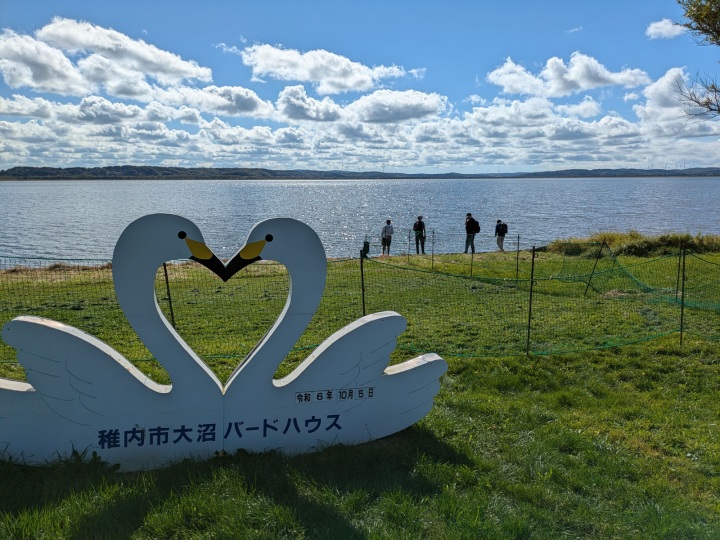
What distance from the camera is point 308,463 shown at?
17.8 ft

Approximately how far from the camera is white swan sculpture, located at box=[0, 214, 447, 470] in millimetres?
5266

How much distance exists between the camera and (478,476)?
5.20 m

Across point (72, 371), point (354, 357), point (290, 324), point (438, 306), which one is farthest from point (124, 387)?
point (438, 306)

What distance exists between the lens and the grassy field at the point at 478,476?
4.35 metres

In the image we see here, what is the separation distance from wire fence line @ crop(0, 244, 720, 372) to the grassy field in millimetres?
1170

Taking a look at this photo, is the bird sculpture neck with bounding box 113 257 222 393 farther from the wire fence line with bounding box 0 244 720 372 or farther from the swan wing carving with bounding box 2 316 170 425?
the wire fence line with bounding box 0 244 720 372

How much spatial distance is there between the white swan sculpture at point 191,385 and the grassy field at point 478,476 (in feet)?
0.81

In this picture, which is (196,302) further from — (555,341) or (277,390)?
(277,390)

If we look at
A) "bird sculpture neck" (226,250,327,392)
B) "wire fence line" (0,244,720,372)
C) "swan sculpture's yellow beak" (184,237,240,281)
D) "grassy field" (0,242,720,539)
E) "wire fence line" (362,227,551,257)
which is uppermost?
"swan sculpture's yellow beak" (184,237,240,281)

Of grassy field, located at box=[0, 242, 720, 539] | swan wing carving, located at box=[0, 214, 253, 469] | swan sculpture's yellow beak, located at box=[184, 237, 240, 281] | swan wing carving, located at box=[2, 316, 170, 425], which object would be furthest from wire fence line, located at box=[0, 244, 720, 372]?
swan sculpture's yellow beak, located at box=[184, 237, 240, 281]

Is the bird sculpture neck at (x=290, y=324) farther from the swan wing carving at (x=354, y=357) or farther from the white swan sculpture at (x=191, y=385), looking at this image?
the swan wing carving at (x=354, y=357)

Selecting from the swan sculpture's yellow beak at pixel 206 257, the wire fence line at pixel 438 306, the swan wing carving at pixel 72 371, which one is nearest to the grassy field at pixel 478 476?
the swan wing carving at pixel 72 371

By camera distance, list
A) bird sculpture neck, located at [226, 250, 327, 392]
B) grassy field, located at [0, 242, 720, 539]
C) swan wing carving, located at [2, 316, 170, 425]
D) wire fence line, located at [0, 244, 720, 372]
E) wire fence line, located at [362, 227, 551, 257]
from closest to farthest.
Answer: grassy field, located at [0, 242, 720, 539] < swan wing carving, located at [2, 316, 170, 425] < bird sculpture neck, located at [226, 250, 327, 392] < wire fence line, located at [0, 244, 720, 372] < wire fence line, located at [362, 227, 551, 257]

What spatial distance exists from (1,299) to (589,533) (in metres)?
16.1
